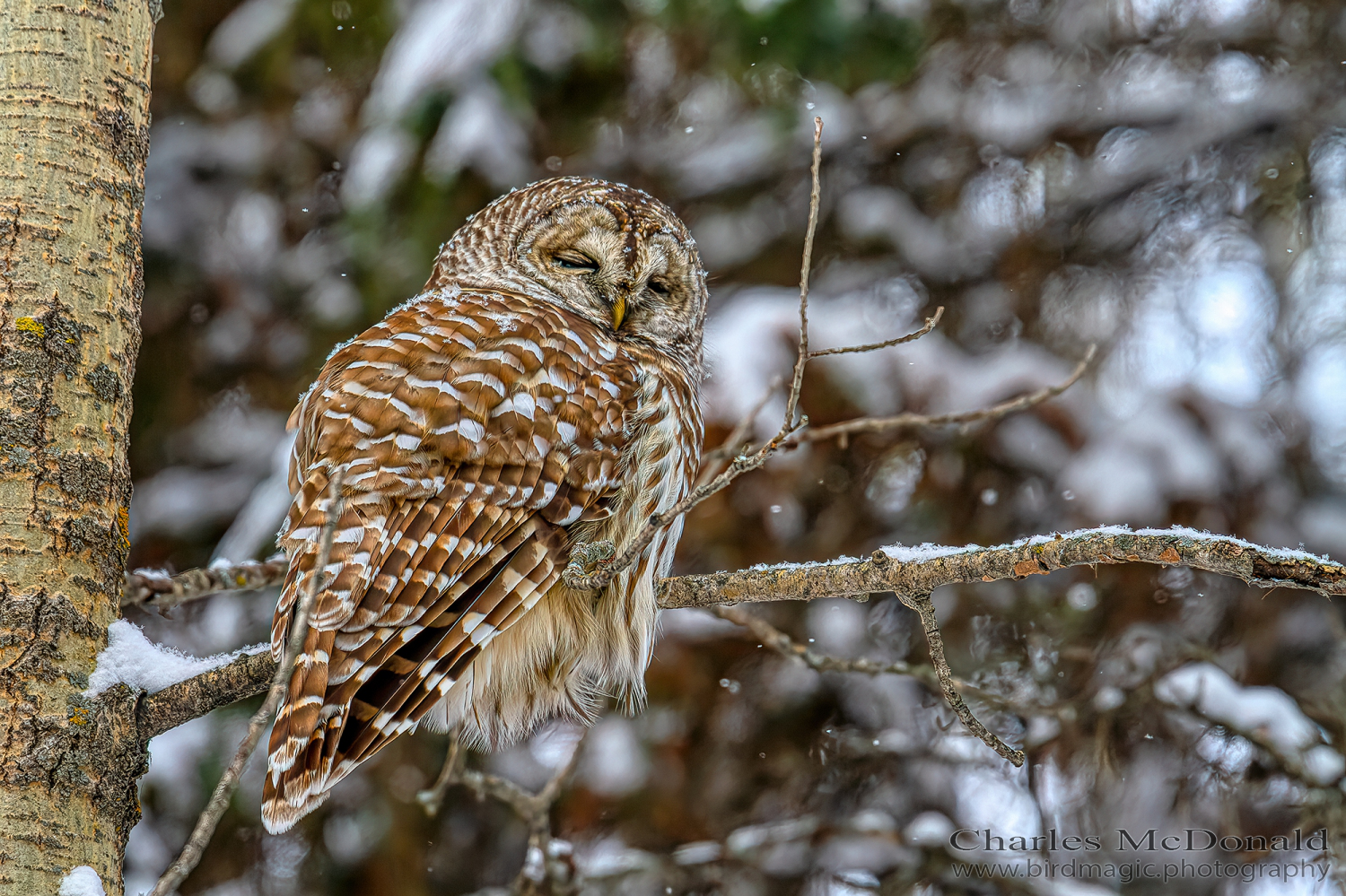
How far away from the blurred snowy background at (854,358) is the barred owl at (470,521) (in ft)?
3.67

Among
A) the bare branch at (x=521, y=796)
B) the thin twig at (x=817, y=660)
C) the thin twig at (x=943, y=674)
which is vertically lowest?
the bare branch at (x=521, y=796)

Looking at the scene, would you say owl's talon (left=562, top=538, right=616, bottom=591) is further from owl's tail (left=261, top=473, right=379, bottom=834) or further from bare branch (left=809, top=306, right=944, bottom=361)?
bare branch (left=809, top=306, right=944, bottom=361)

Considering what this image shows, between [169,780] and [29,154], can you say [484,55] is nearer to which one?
[29,154]

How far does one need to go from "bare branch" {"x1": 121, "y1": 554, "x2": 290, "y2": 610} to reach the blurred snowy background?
1.08m

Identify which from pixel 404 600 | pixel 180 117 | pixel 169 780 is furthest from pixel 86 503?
pixel 180 117

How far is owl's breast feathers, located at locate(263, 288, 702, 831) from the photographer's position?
1.73 m

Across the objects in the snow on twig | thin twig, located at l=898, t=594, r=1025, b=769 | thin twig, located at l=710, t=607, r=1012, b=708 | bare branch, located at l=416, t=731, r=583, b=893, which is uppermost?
the snow on twig

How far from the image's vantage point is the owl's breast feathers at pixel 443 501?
5.68 feet

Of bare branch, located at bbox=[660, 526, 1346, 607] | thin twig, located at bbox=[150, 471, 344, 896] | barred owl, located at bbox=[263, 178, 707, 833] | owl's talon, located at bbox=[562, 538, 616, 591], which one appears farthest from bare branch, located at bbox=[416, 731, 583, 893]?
thin twig, located at bbox=[150, 471, 344, 896]

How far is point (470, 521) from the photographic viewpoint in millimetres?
1895

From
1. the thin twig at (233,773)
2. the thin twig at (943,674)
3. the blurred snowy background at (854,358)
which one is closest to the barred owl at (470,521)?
the thin twig at (233,773)

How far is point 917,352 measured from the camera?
370cm

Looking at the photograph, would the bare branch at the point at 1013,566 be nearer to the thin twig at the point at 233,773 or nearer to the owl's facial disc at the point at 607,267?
the thin twig at the point at 233,773

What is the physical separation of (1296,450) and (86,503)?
3.66 metres
